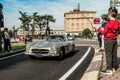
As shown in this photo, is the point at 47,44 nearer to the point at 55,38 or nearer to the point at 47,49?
the point at 47,49

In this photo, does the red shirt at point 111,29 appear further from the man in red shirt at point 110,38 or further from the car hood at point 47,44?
the car hood at point 47,44

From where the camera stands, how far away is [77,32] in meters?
185

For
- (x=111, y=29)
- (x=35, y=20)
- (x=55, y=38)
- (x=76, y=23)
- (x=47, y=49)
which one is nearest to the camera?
(x=111, y=29)

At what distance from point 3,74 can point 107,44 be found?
11.7 feet

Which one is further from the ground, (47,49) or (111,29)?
→ (111,29)

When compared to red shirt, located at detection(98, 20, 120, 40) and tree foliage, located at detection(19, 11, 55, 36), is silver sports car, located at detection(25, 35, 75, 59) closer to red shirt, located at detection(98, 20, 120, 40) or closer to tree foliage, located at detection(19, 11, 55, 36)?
red shirt, located at detection(98, 20, 120, 40)

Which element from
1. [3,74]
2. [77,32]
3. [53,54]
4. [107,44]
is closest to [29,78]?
[3,74]

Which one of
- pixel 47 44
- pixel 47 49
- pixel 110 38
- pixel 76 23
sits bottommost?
pixel 47 49

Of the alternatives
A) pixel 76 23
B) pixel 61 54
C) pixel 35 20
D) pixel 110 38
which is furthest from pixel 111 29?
pixel 76 23

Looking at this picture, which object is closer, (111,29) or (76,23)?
(111,29)

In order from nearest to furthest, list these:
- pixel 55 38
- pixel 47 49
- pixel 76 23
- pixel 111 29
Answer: pixel 111 29 < pixel 47 49 < pixel 55 38 < pixel 76 23

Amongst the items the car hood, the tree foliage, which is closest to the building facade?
the tree foliage

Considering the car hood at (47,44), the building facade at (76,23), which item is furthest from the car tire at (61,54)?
the building facade at (76,23)

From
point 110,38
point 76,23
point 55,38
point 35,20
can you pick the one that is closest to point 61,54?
point 55,38
